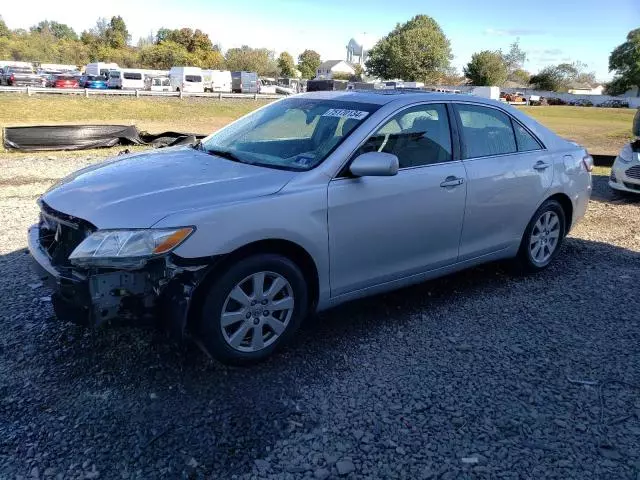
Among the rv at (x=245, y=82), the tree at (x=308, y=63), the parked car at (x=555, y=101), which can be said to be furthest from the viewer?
the tree at (x=308, y=63)

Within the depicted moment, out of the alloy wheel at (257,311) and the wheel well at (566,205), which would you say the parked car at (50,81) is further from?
the alloy wheel at (257,311)

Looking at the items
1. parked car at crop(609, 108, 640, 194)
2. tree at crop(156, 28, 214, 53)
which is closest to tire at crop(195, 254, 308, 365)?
parked car at crop(609, 108, 640, 194)

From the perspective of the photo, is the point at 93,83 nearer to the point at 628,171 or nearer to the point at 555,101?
the point at 628,171

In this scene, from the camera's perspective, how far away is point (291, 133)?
13.7 feet

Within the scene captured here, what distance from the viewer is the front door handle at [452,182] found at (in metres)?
4.09

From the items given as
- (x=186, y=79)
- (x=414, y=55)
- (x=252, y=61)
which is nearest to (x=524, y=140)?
(x=186, y=79)

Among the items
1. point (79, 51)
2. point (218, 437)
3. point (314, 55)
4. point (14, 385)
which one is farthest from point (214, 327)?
point (314, 55)

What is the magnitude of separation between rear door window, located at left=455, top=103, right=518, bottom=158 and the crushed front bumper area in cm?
247

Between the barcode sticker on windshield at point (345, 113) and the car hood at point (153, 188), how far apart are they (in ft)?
2.46

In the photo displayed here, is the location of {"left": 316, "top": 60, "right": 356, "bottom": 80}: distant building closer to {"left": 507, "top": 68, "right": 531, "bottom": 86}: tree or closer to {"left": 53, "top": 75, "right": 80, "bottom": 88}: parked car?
{"left": 507, "top": 68, "right": 531, "bottom": 86}: tree

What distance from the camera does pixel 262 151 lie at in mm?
3961

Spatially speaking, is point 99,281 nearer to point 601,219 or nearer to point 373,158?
point 373,158

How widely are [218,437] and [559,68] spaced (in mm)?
115574

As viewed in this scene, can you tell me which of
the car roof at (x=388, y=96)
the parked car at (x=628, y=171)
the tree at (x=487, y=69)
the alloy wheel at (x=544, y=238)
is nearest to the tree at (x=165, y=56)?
the tree at (x=487, y=69)
